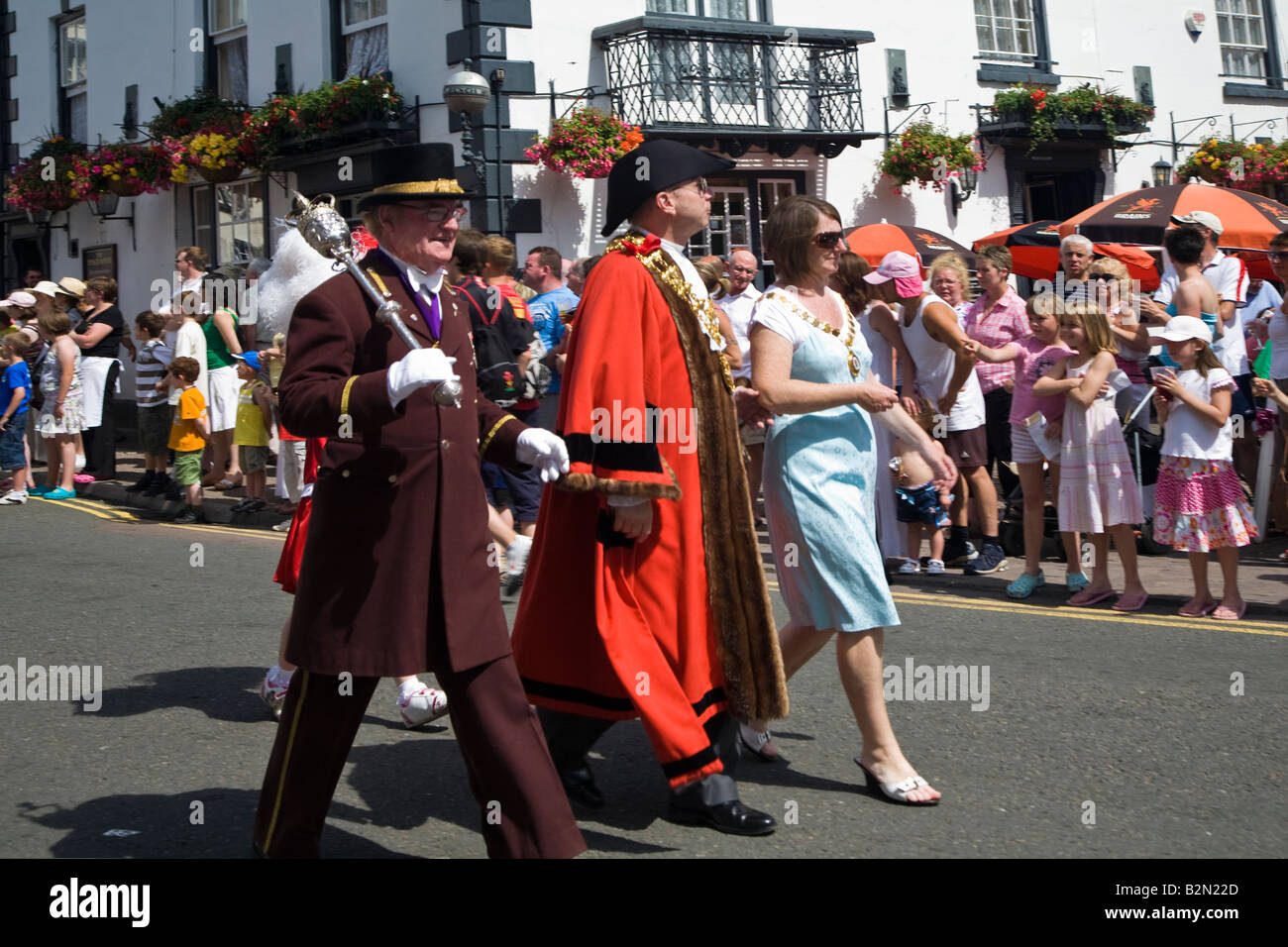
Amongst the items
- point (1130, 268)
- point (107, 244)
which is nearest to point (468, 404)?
point (1130, 268)

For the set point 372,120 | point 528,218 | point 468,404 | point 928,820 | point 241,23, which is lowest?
point 928,820

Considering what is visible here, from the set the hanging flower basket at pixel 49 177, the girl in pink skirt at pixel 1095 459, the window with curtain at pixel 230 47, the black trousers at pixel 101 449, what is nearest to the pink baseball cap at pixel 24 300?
the black trousers at pixel 101 449

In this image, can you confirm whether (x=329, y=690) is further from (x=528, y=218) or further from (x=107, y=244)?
(x=107, y=244)

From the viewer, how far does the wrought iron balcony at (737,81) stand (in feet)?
55.4

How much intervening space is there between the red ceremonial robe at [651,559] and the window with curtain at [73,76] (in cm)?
2119

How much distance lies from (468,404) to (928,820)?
1.92m

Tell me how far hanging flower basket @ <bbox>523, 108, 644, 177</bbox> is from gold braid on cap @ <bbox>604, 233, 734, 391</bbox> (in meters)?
12.0

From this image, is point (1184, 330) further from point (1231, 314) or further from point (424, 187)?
point (424, 187)

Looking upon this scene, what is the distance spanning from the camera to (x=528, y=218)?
16688mm

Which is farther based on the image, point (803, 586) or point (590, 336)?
point (803, 586)

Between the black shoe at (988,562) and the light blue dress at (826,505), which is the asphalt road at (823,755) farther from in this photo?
the black shoe at (988,562)

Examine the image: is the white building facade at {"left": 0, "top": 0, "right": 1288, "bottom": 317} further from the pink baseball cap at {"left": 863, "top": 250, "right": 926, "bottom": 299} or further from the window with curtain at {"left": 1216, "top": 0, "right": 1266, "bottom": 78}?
the pink baseball cap at {"left": 863, "top": 250, "right": 926, "bottom": 299}

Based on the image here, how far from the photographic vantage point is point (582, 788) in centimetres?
471
